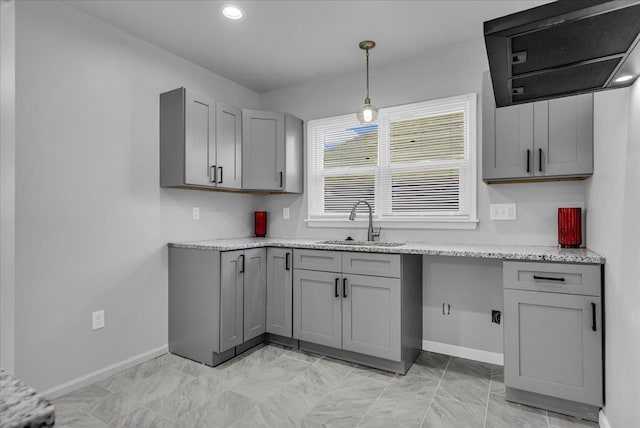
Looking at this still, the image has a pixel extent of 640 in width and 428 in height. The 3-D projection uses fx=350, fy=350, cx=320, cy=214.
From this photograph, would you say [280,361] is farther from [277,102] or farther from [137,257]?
[277,102]

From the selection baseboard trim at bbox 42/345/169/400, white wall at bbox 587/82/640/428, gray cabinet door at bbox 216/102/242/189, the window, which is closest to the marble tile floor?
baseboard trim at bbox 42/345/169/400

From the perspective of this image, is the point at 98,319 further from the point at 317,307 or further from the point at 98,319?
the point at 317,307

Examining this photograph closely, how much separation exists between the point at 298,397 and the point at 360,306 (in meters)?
0.79

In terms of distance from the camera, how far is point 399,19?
8.40ft

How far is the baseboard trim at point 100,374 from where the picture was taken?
7.46 feet

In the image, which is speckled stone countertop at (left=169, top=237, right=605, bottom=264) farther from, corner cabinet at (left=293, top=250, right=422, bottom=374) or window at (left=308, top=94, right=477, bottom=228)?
window at (left=308, top=94, right=477, bottom=228)

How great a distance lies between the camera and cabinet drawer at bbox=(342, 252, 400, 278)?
2559mm

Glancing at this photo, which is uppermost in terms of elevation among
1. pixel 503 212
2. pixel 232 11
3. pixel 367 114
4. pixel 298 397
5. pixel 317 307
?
Result: pixel 232 11

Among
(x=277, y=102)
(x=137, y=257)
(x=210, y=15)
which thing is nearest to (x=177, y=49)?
(x=210, y=15)

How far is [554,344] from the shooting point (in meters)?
2.05

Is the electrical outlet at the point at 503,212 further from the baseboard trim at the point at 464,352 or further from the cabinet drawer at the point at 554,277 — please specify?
the baseboard trim at the point at 464,352

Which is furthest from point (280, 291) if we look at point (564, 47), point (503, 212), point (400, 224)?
point (564, 47)

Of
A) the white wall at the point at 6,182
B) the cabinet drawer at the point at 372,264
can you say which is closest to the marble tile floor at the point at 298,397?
the cabinet drawer at the point at 372,264

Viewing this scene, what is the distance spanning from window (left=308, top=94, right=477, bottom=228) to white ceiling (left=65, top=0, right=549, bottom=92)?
21.5 inches
